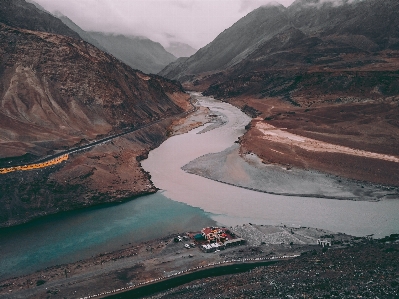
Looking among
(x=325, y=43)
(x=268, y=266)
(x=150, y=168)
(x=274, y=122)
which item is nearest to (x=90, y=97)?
(x=150, y=168)

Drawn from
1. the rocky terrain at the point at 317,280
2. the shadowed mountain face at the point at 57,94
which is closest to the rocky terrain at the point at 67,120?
the shadowed mountain face at the point at 57,94

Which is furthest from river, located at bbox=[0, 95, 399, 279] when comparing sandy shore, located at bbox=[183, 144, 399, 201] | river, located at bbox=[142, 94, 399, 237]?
sandy shore, located at bbox=[183, 144, 399, 201]

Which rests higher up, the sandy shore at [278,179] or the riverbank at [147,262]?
the sandy shore at [278,179]

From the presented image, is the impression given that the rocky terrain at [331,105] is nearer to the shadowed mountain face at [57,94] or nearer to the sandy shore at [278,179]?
the sandy shore at [278,179]

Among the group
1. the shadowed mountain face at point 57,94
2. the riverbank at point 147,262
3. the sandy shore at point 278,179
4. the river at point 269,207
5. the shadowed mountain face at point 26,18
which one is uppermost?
the shadowed mountain face at point 26,18

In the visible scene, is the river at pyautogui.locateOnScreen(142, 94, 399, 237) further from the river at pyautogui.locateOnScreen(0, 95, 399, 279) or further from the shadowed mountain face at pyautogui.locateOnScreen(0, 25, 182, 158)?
the shadowed mountain face at pyautogui.locateOnScreen(0, 25, 182, 158)

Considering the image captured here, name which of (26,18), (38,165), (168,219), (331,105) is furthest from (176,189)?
(26,18)

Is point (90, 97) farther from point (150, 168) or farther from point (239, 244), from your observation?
point (239, 244)
